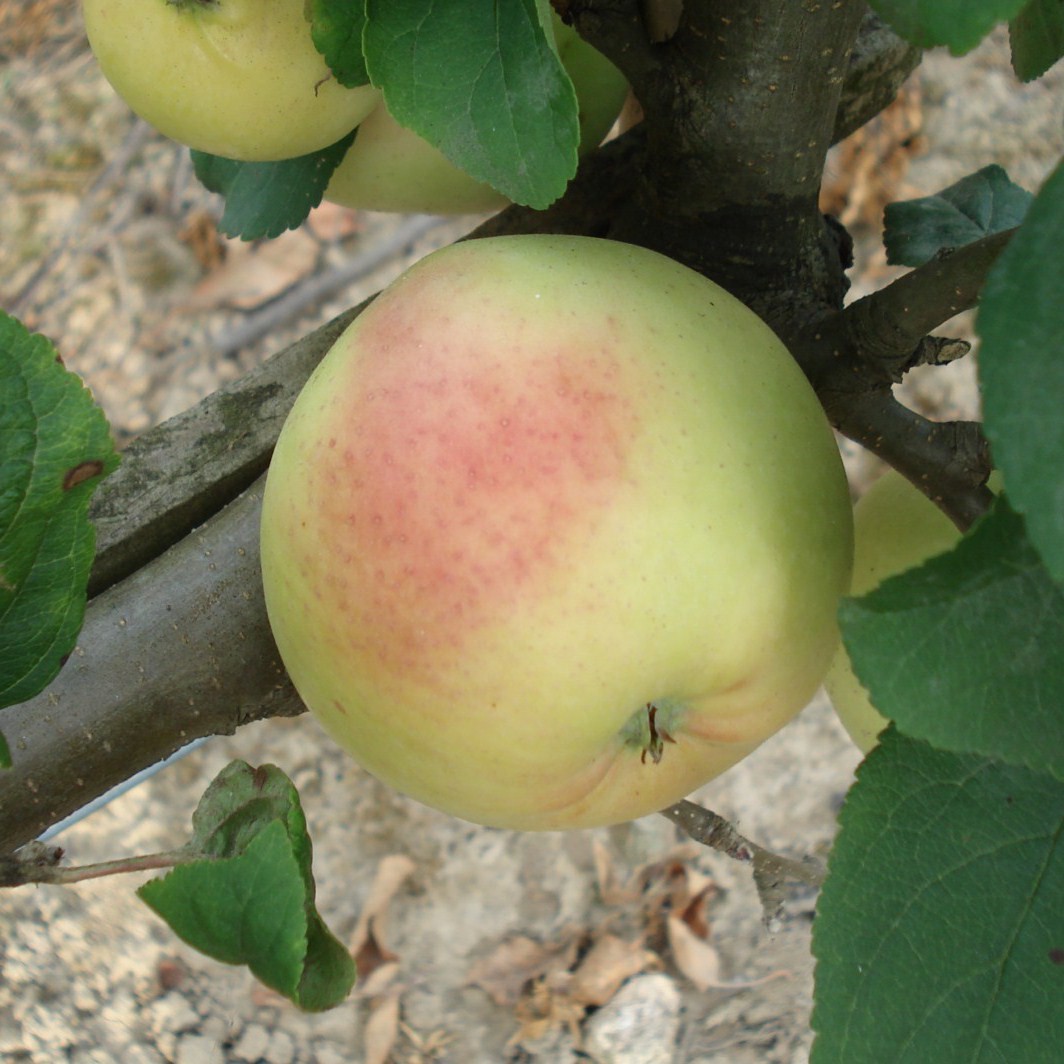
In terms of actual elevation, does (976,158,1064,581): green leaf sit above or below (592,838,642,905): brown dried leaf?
above

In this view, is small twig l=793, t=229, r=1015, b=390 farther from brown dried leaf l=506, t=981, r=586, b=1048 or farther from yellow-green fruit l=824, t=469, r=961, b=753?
brown dried leaf l=506, t=981, r=586, b=1048

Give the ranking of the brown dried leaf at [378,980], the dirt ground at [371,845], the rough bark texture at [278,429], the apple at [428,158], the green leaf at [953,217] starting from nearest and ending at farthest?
1. the rough bark texture at [278,429]
2. the apple at [428,158]
3. the green leaf at [953,217]
4. the dirt ground at [371,845]
5. the brown dried leaf at [378,980]

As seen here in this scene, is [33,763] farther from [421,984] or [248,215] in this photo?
[421,984]

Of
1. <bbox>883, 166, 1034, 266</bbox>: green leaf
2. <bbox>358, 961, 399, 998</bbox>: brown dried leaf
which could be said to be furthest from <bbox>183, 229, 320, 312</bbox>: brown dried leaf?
<bbox>883, 166, 1034, 266</bbox>: green leaf

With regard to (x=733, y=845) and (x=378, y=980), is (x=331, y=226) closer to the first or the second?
(x=378, y=980)

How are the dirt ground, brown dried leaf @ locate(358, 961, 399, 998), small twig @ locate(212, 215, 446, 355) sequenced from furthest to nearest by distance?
1. small twig @ locate(212, 215, 446, 355)
2. brown dried leaf @ locate(358, 961, 399, 998)
3. the dirt ground

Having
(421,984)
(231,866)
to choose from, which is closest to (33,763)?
(231,866)

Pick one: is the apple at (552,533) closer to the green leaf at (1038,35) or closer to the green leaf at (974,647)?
the green leaf at (974,647)

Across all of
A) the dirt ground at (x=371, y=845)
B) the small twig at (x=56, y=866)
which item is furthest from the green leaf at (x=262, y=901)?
the dirt ground at (x=371, y=845)
